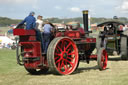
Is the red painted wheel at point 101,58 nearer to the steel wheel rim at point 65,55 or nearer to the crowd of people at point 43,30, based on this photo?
the steel wheel rim at point 65,55

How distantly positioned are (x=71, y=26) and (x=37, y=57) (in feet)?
6.99

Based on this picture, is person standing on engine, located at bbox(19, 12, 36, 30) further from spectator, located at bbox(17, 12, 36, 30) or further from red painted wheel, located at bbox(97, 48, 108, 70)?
red painted wheel, located at bbox(97, 48, 108, 70)

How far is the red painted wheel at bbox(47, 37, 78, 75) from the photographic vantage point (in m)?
7.72

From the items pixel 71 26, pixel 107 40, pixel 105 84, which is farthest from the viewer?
pixel 107 40

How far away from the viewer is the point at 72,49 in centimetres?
868

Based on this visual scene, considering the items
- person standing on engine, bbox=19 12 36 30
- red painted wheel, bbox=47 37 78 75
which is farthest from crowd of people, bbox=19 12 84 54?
red painted wheel, bbox=47 37 78 75

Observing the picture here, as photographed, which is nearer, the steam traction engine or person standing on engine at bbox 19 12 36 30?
the steam traction engine

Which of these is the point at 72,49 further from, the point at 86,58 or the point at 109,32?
the point at 109,32

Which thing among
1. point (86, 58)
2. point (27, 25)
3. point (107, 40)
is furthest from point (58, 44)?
point (107, 40)

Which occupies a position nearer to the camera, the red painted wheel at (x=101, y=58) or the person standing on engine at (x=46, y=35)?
the person standing on engine at (x=46, y=35)

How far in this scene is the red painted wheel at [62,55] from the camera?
304 inches

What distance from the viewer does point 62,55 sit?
26.8ft

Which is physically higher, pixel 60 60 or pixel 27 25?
pixel 27 25

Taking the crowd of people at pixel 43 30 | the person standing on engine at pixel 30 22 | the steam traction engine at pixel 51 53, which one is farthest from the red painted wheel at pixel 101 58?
the person standing on engine at pixel 30 22
